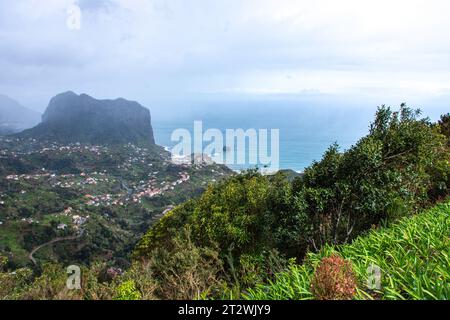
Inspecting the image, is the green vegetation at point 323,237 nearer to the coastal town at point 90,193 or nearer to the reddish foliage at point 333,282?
the reddish foliage at point 333,282

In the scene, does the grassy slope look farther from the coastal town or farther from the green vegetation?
the coastal town

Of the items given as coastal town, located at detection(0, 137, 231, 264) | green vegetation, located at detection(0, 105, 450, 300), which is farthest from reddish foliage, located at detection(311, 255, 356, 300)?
coastal town, located at detection(0, 137, 231, 264)

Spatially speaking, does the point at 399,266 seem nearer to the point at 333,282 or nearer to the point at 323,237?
the point at 333,282

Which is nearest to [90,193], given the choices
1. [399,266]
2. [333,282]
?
[399,266]

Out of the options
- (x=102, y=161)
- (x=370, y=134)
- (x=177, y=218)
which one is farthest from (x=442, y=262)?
(x=102, y=161)

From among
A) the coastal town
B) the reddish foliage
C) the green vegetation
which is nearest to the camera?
the reddish foliage
